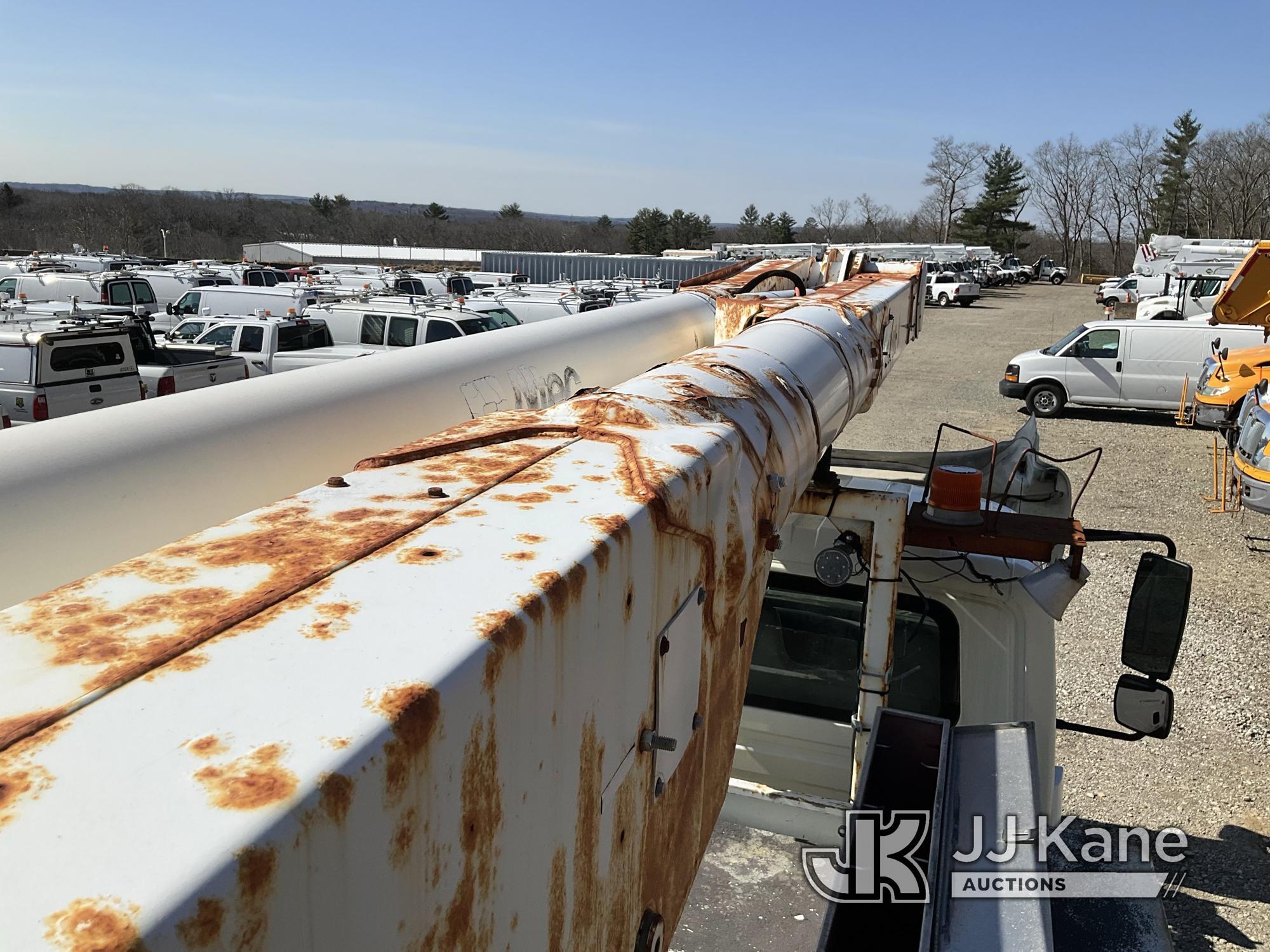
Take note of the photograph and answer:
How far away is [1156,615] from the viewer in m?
2.58

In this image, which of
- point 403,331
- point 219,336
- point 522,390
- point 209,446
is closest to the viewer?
point 209,446

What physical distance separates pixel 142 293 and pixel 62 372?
13.8m

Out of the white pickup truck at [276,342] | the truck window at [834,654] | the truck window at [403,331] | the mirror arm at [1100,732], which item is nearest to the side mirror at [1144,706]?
the mirror arm at [1100,732]

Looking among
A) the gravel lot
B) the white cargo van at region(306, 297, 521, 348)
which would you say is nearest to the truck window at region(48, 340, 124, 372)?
the white cargo van at region(306, 297, 521, 348)

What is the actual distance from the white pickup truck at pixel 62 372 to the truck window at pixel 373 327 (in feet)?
14.7

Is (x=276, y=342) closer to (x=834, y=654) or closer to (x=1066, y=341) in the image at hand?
(x=834, y=654)

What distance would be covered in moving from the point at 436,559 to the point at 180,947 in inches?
19.3

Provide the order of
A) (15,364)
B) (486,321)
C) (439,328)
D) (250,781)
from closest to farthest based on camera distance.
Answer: (250,781)
(15,364)
(439,328)
(486,321)

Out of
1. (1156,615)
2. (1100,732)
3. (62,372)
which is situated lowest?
(1100,732)

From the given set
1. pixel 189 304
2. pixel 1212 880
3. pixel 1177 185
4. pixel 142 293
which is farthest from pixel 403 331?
pixel 1177 185

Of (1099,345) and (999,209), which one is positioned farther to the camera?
(999,209)

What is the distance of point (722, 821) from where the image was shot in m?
3.46

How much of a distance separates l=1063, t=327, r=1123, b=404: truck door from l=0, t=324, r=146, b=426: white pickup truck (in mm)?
16333

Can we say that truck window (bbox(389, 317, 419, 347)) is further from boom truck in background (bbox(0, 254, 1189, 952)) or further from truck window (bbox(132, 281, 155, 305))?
boom truck in background (bbox(0, 254, 1189, 952))
